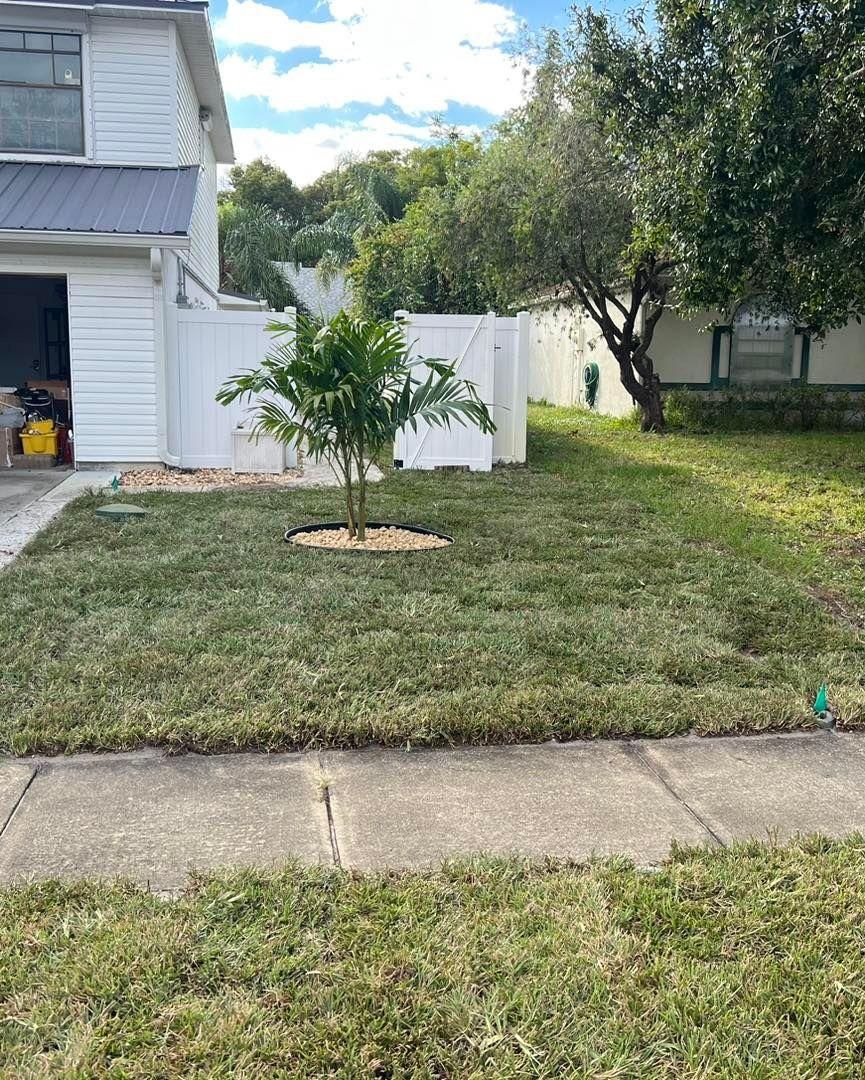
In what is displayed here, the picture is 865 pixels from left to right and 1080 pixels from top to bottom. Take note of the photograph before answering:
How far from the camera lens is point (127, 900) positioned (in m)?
2.43

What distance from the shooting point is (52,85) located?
36.8ft

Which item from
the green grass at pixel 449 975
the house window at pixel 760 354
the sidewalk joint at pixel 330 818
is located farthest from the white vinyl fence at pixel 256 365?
the green grass at pixel 449 975

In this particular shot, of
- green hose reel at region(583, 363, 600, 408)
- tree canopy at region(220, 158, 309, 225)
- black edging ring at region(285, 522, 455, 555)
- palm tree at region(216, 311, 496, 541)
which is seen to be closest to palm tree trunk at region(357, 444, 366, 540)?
palm tree at region(216, 311, 496, 541)

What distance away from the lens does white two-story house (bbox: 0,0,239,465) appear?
10.0 metres

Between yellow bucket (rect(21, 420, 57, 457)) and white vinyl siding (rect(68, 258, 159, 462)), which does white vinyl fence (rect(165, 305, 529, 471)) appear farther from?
yellow bucket (rect(21, 420, 57, 457))

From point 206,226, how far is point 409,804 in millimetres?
14251

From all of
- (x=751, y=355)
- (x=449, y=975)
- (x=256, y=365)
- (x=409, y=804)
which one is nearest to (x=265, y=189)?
(x=751, y=355)

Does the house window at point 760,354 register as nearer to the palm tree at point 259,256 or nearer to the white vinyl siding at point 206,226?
the white vinyl siding at point 206,226

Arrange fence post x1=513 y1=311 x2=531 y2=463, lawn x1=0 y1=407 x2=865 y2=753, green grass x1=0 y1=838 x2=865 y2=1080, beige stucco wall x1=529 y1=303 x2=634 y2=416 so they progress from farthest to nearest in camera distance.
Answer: beige stucco wall x1=529 y1=303 x2=634 y2=416 < fence post x1=513 y1=311 x2=531 y2=463 < lawn x1=0 y1=407 x2=865 y2=753 < green grass x1=0 y1=838 x2=865 y2=1080

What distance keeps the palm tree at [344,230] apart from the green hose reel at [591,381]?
8.72 m

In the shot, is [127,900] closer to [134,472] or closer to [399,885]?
[399,885]

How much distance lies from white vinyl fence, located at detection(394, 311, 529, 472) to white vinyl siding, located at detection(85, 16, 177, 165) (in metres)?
3.90

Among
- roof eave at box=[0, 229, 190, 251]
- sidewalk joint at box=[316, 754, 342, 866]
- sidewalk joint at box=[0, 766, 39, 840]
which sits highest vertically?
roof eave at box=[0, 229, 190, 251]

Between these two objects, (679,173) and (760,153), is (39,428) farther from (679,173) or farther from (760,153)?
(760,153)
